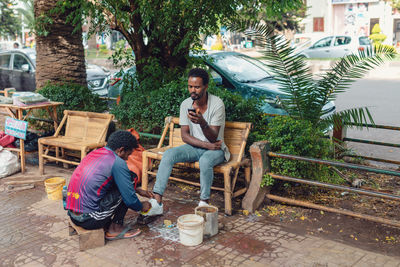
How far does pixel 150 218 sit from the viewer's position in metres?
4.64

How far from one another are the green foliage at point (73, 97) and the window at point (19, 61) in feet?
19.6

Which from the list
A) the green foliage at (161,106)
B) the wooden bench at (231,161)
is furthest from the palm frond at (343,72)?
the wooden bench at (231,161)

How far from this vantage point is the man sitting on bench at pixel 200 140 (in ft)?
15.1

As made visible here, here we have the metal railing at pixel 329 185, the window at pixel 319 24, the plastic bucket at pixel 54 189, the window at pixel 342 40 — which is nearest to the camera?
the metal railing at pixel 329 185

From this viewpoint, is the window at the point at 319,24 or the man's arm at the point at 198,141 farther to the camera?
the window at the point at 319,24

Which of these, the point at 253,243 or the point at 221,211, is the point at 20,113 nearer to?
the point at 221,211

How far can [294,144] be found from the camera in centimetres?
493

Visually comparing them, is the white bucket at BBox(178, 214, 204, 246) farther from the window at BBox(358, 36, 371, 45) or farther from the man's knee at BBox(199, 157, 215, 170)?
the window at BBox(358, 36, 371, 45)

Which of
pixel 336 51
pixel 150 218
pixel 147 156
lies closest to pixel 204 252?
pixel 150 218

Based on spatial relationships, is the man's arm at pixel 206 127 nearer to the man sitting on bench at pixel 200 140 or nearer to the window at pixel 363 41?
the man sitting on bench at pixel 200 140

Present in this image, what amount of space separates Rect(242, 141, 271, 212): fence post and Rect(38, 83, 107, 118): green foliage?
3.72m

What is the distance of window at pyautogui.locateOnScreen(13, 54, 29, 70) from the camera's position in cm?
1312

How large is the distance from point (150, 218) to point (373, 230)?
225cm

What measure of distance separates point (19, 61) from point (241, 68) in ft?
25.4
